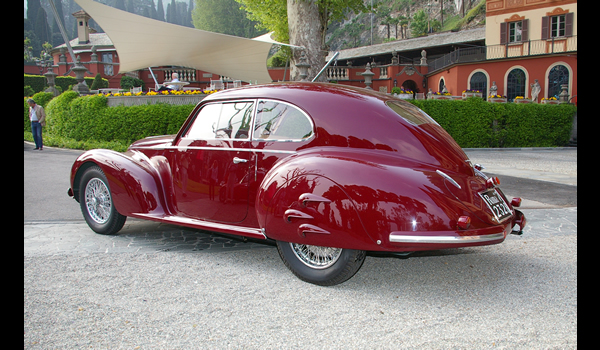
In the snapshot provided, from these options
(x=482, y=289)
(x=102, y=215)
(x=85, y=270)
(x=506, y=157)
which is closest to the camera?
(x=482, y=289)

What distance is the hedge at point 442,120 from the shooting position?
14500mm

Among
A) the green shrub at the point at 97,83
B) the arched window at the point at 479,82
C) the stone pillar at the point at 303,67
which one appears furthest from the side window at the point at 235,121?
the green shrub at the point at 97,83

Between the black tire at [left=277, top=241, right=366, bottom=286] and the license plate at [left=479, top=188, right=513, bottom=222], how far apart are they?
3.47 feet

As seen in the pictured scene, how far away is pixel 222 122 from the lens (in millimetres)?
4531

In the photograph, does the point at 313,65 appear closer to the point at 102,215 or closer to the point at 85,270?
the point at 102,215

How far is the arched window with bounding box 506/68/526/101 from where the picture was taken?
111 feet

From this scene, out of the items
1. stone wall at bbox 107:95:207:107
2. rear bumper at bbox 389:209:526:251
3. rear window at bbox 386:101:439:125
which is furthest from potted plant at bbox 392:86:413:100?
rear bumper at bbox 389:209:526:251

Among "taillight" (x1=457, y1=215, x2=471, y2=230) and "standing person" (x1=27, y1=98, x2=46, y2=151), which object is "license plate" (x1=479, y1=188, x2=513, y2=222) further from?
"standing person" (x1=27, y1=98, x2=46, y2=151)

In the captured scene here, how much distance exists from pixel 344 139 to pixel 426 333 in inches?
63.9

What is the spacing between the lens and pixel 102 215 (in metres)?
5.35

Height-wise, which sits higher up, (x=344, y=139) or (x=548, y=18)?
(x=548, y=18)

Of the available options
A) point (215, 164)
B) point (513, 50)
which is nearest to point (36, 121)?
point (215, 164)
